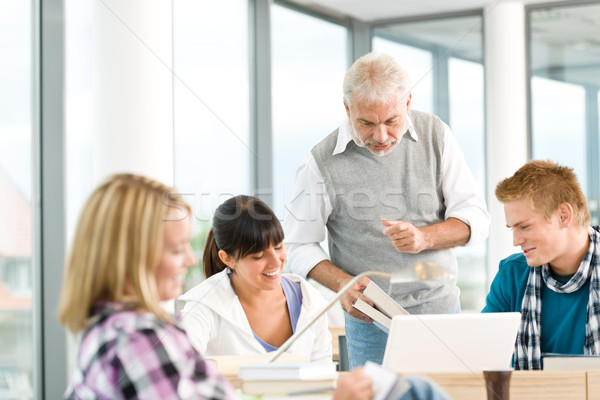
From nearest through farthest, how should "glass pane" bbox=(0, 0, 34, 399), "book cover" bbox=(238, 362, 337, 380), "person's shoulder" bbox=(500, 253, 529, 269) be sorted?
1. "book cover" bbox=(238, 362, 337, 380)
2. "person's shoulder" bbox=(500, 253, 529, 269)
3. "glass pane" bbox=(0, 0, 34, 399)

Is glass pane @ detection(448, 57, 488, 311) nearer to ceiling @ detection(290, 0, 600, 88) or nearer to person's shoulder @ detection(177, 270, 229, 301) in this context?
ceiling @ detection(290, 0, 600, 88)

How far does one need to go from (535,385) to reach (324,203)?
89 cm

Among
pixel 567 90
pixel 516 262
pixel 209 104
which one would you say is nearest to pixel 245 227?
pixel 516 262

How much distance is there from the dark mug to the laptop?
140mm

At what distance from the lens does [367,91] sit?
1979 millimetres

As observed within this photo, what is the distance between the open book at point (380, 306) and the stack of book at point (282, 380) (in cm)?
33

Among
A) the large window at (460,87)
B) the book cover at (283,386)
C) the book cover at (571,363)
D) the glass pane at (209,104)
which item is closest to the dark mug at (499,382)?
the book cover at (571,363)

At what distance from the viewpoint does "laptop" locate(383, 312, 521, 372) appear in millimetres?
1443

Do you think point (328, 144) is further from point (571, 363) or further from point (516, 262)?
point (571, 363)

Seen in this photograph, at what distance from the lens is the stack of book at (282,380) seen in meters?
1.29

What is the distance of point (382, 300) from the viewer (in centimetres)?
163

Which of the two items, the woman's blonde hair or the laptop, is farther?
the laptop

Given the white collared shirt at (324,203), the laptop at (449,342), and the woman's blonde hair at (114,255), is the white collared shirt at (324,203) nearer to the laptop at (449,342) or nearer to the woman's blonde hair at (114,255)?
the laptop at (449,342)

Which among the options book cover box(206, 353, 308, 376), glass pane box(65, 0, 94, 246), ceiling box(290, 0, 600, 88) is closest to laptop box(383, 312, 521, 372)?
book cover box(206, 353, 308, 376)
